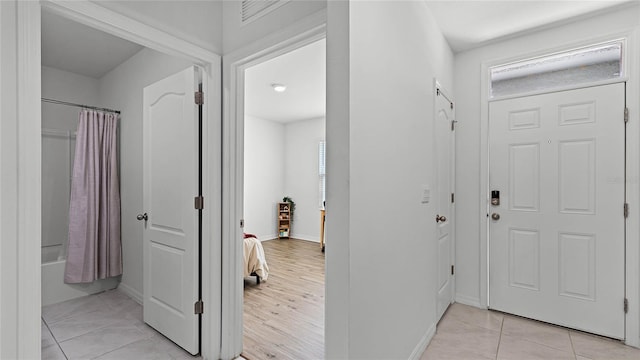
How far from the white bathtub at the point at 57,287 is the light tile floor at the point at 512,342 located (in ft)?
11.3

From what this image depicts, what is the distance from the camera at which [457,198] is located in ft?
10.1

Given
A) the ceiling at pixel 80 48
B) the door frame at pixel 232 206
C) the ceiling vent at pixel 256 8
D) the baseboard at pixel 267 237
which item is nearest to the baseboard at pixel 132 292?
the door frame at pixel 232 206

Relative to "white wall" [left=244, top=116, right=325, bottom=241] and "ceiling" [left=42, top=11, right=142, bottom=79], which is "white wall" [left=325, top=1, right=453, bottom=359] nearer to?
"ceiling" [left=42, top=11, right=142, bottom=79]

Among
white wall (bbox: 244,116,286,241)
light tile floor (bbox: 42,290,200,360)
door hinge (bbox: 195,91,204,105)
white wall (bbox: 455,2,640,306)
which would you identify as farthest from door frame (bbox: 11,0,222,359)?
white wall (bbox: 244,116,286,241)

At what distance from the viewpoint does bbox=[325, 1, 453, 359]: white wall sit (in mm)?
1290

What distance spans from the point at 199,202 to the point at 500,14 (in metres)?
2.70

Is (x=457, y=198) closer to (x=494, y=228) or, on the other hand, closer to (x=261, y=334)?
(x=494, y=228)

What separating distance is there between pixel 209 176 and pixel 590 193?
2.98m

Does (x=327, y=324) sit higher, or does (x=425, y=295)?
(x=327, y=324)

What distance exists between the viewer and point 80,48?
3008 millimetres

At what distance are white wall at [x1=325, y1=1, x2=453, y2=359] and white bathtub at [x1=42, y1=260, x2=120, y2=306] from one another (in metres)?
3.24

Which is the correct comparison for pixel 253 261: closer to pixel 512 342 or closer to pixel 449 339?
pixel 449 339

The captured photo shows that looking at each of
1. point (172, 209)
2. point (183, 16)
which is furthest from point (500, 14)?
point (172, 209)
